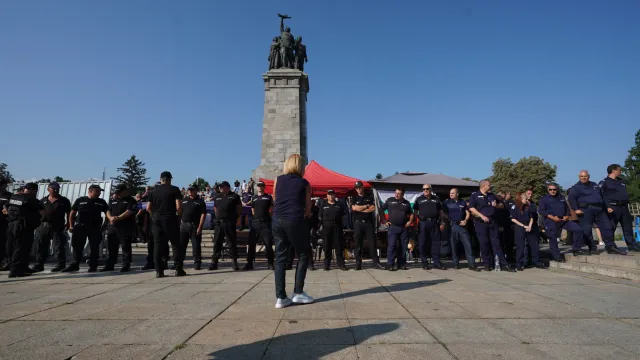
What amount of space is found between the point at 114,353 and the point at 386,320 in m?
2.25

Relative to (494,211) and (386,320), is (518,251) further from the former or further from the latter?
(386,320)

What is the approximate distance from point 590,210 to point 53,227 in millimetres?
11212

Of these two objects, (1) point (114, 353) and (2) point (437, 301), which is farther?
(2) point (437, 301)

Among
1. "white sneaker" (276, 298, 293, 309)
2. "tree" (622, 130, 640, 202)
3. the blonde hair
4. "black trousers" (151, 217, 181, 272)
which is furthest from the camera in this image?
"tree" (622, 130, 640, 202)

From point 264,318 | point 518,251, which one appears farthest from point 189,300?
point 518,251

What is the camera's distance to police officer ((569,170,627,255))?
7242mm

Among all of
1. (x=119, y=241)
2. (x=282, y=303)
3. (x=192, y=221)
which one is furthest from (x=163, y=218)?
(x=282, y=303)

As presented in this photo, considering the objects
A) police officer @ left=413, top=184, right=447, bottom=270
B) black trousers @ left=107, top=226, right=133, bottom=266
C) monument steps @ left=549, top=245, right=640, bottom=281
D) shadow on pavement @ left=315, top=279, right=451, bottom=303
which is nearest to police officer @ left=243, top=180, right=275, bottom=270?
black trousers @ left=107, top=226, right=133, bottom=266

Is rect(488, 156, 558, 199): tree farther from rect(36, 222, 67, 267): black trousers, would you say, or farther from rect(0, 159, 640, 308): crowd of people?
rect(36, 222, 67, 267): black trousers

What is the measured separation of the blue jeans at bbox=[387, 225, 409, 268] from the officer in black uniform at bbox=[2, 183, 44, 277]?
710 cm

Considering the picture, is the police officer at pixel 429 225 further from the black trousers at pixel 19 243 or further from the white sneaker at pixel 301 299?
the black trousers at pixel 19 243

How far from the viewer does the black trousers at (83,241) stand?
7273mm

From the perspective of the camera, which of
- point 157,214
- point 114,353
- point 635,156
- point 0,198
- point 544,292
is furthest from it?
point 635,156

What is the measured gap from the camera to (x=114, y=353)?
8.03 ft
